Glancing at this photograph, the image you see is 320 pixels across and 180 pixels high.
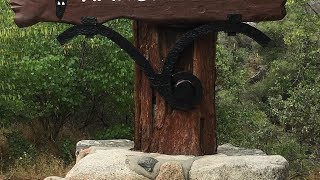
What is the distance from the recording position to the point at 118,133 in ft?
36.4

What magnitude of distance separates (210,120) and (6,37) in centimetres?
498

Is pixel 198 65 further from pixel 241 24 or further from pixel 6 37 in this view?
pixel 6 37

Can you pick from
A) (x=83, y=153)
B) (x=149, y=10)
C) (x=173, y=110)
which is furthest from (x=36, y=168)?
(x=149, y=10)

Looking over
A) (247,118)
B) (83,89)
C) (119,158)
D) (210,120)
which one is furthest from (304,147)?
(119,158)

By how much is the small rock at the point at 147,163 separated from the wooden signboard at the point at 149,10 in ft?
4.42

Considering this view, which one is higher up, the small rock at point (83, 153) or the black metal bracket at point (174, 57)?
the black metal bracket at point (174, 57)

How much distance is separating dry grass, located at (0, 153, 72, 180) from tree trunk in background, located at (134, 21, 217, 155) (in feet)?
13.3

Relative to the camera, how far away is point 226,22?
576 centimetres

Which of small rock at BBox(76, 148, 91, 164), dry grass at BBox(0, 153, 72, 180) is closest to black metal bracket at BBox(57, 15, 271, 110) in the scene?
small rock at BBox(76, 148, 91, 164)

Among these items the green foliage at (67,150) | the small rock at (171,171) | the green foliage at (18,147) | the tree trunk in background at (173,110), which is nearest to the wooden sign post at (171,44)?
the tree trunk in background at (173,110)

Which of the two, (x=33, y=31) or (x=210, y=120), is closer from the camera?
(x=210, y=120)

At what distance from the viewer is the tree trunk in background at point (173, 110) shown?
5953 mm

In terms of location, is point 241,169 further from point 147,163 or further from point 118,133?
point 118,133

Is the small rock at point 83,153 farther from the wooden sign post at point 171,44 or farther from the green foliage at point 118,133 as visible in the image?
the green foliage at point 118,133
